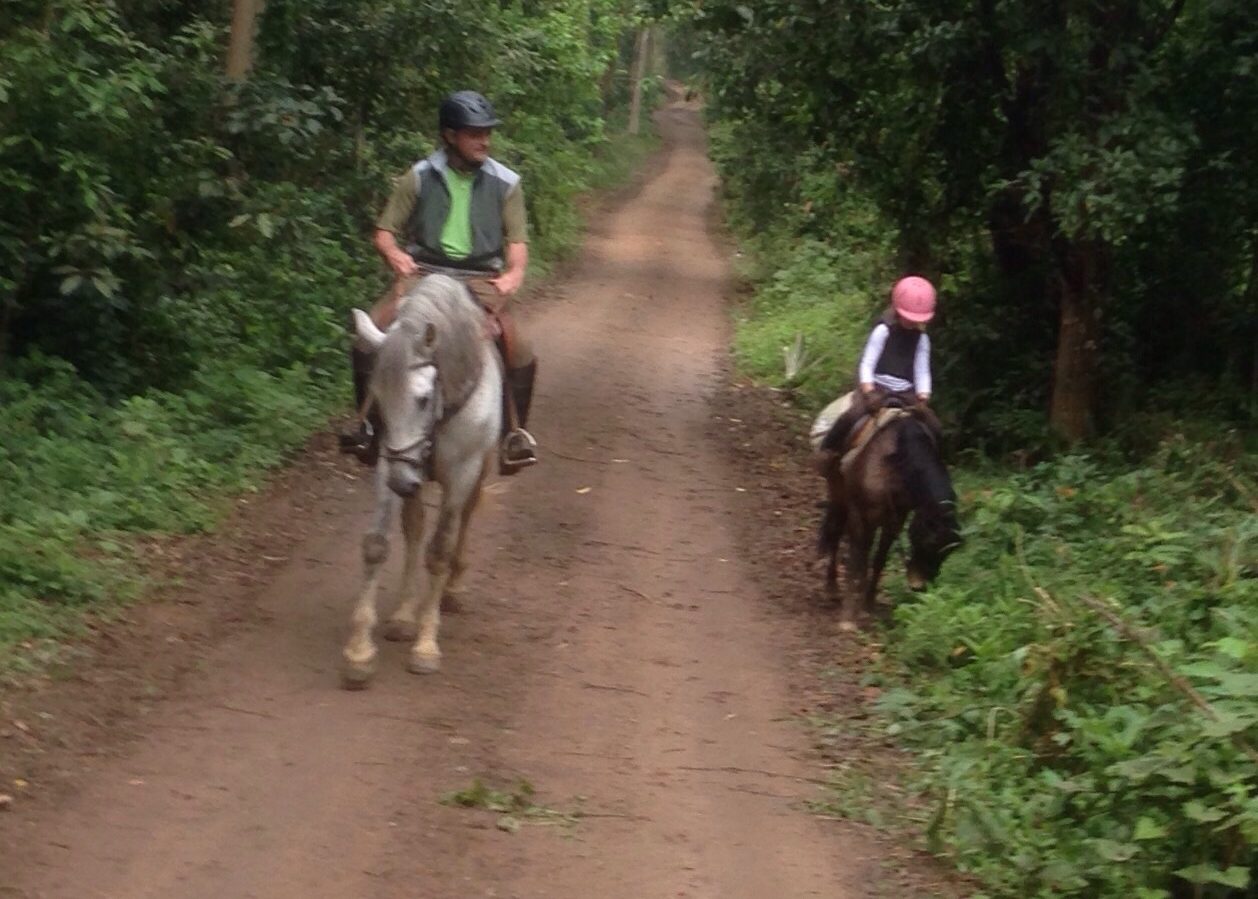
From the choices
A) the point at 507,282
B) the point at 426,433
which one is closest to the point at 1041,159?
the point at 507,282

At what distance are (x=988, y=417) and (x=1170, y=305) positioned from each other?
1831 mm

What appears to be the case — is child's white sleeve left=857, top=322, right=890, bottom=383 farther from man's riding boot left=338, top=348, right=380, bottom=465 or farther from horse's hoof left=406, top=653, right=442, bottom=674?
horse's hoof left=406, top=653, right=442, bottom=674

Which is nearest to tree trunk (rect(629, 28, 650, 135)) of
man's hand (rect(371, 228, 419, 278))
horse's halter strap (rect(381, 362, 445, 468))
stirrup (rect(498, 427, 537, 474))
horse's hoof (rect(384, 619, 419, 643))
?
stirrup (rect(498, 427, 537, 474))

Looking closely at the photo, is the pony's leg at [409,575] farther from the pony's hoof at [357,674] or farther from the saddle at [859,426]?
the saddle at [859,426]

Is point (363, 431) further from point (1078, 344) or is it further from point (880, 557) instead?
point (1078, 344)

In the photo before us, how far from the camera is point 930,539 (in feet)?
29.0

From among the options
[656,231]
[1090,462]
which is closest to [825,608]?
[1090,462]

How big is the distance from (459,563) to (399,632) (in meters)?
0.73

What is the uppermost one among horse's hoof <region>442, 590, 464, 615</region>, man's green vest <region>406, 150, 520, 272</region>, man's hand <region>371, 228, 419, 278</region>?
man's green vest <region>406, 150, 520, 272</region>

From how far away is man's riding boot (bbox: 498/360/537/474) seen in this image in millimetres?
8500

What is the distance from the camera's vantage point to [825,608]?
9.86m

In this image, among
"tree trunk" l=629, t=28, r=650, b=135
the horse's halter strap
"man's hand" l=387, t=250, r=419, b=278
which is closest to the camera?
the horse's halter strap

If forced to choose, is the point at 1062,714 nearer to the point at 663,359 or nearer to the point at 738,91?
the point at 738,91

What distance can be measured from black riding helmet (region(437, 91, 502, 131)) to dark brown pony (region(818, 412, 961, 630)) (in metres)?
3.00
